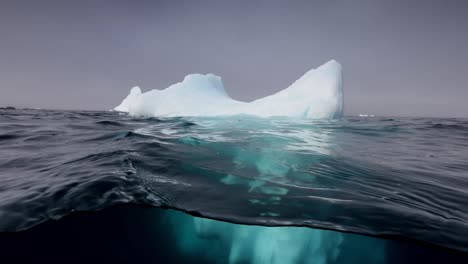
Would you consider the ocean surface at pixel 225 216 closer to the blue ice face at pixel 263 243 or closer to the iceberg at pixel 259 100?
the blue ice face at pixel 263 243

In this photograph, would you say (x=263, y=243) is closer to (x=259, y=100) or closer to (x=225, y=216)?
(x=225, y=216)

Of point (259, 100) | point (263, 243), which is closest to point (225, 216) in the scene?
point (263, 243)

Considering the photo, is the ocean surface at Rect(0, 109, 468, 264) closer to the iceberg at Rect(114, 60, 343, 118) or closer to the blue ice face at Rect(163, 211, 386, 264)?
the blue ice face at Rect(163, 211, 386, 264)

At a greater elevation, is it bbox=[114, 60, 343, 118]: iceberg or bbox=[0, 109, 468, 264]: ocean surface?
bbox=[114, 60, 343, 118]: iceberg

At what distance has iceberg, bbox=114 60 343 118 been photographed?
1394 centimetres

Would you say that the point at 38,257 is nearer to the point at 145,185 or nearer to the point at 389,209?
the point at 145,185

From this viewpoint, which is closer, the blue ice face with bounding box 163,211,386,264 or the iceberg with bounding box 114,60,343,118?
the blue ice face with bounding box 163,211,386,264

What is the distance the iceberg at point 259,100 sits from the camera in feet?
45.7

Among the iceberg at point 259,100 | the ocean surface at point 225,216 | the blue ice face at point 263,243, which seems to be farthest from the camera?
the iceberg at point 259,100

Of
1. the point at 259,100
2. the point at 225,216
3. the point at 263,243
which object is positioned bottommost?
the point at 263,243

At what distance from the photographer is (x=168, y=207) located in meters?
2.30

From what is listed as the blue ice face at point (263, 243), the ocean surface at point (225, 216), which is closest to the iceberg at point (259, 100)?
the ocean surface at point (225, 216)

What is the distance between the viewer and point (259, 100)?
1745 centimetres

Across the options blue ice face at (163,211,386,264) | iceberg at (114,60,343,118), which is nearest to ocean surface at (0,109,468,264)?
blue ice face at (163,211,386,264)
